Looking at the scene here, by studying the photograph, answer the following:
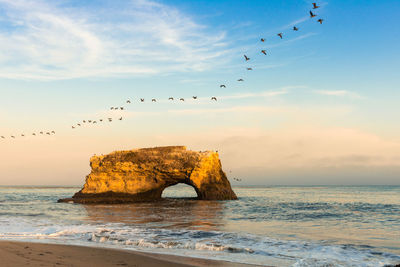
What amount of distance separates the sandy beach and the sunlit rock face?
3241 centimetres

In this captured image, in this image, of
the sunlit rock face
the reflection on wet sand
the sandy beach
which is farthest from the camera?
the sunlit rock face

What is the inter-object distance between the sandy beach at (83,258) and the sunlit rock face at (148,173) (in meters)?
32.4

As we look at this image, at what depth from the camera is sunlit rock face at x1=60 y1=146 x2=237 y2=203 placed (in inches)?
1713

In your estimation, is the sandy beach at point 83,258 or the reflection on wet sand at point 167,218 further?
the reflection on wet sand at point 167,218

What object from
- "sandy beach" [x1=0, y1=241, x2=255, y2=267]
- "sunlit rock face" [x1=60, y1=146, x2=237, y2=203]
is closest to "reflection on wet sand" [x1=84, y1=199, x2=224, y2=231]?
"sandy beach" [x1=0, y1=241, x2=255, y2=267]

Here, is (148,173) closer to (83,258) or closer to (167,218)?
Answer: (167,218)

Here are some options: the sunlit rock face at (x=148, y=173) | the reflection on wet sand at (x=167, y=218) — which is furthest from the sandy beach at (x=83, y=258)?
the sunlit rock face at (x=148, y=173)

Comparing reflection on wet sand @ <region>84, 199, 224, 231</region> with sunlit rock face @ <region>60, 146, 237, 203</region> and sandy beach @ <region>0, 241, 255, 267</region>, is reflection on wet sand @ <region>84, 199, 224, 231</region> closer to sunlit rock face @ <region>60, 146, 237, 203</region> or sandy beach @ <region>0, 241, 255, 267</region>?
sandy beach @ <region>0, 241, 255, 267</region>

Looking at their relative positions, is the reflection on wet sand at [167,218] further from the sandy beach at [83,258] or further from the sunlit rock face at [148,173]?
the sunlit rock face at [148,173]

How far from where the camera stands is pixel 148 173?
147 ft

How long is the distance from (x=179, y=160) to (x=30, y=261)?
3492cm

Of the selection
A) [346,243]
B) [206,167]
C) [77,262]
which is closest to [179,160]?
[206,167]

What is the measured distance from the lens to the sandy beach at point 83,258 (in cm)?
869

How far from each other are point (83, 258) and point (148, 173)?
3567 centimetres
